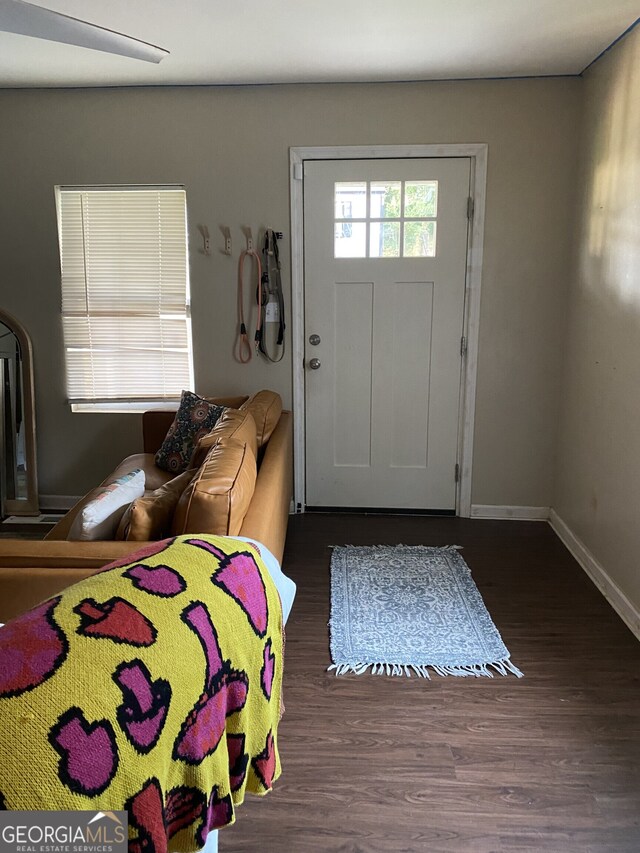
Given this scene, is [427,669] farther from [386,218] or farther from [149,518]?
[386,218]

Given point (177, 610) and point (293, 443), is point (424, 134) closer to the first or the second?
point (293, 443)

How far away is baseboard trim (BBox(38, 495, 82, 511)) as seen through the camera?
4.11 m

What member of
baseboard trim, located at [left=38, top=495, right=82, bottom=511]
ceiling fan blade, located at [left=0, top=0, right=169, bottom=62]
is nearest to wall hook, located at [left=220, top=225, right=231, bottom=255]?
ceiling fan blade, located at [left=0, top=0, right=169, bottom=62]

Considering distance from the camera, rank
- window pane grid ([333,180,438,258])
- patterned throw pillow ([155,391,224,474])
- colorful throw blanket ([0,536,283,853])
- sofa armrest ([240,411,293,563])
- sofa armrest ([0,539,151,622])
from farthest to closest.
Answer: window pane grid ([333,180,438,258]) < patterned throw pillow ([155,391,224,474]) < sofa armrest ([240,411,293,563]) < sofa armrest ([0,539,151,622]) < colorful throw blanket ([0,536,283,853])

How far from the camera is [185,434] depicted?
10.7ft

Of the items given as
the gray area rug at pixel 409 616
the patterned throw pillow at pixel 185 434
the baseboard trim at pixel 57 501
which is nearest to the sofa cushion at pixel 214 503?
the gray area rug at pixel 409 616

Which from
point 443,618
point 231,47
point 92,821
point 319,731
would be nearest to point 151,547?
point 92,821

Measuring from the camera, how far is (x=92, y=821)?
782mm

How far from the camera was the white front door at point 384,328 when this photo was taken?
12.0ft

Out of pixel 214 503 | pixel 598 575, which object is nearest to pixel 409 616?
pixel 598 575

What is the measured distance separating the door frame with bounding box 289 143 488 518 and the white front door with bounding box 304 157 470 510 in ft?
0.12

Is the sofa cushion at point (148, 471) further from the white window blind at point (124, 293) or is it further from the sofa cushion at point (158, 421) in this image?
the white window blind at point (124, 293)

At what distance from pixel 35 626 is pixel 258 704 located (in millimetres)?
429

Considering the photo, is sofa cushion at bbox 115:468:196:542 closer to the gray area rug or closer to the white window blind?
the gray area rug
